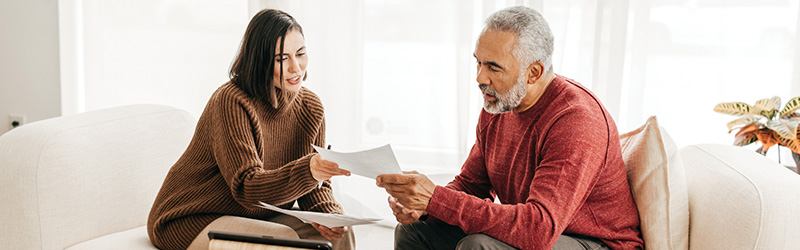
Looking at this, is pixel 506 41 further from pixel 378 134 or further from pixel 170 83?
pixel 170 83

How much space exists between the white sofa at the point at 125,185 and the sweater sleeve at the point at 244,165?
33 cm

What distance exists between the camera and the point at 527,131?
170 centimetres

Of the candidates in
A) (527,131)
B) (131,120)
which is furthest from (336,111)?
(527,131)

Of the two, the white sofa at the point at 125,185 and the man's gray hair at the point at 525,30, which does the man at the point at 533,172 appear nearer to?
the man's gray hair at the point at 525,30

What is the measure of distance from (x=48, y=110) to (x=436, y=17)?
2490 millimetres

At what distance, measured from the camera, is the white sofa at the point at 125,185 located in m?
1.48

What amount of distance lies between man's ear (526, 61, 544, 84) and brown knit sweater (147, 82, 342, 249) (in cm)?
60

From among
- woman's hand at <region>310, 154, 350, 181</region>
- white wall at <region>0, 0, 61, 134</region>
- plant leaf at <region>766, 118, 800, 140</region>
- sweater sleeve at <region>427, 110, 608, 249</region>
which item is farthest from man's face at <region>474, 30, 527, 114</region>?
white wall at <region>0, 0, 61, 134</region>

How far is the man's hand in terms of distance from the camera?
1.54m

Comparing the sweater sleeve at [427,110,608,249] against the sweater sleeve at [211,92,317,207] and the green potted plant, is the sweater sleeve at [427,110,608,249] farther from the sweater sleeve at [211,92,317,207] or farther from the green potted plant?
the green potted plant

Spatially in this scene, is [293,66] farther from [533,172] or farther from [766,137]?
[766,137]

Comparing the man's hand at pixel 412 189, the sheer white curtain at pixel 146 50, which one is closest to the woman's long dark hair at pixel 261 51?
the man's hand at pixel 412 189

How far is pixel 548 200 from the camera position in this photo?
1489 mm

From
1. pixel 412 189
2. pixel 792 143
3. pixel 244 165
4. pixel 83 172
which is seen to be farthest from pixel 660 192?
pixel 83 172
